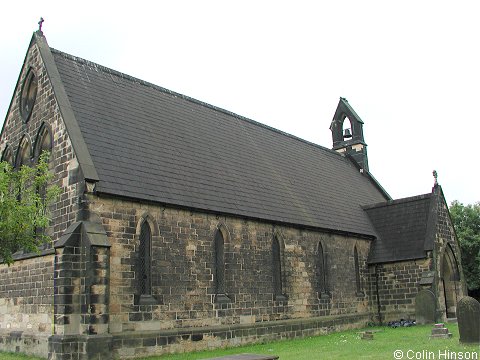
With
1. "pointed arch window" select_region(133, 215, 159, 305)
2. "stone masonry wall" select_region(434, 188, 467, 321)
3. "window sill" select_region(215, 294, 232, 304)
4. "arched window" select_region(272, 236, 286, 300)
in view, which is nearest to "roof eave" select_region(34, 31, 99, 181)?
"pointed arch window" select_region(133, 215, 159, 305)

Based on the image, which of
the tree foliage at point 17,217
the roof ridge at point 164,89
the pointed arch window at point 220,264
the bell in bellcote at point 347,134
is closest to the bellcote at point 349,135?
the bell in bellcote at point 347,134

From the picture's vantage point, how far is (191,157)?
21688 millimetres

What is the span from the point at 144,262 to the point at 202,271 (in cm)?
246

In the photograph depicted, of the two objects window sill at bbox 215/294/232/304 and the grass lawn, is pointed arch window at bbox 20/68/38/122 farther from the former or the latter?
window sill at bbox 215/294/232/304

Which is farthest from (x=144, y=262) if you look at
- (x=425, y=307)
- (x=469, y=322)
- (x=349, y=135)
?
(x=349, y=135)

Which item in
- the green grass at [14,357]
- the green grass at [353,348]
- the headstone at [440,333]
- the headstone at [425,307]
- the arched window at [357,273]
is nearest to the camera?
the green grass at [353,348]

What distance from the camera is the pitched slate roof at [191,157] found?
60.3 ft

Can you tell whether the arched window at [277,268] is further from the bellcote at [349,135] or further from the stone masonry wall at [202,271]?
the bellcote at [349,135]

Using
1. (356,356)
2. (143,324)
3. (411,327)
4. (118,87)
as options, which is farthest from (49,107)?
(411,327)

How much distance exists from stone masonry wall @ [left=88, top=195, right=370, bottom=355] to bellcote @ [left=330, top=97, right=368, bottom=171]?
45.8 feet

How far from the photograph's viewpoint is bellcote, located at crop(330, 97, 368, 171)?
3812 centimetres

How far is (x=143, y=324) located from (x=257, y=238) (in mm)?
6344

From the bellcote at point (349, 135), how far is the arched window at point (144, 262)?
23.0 meters

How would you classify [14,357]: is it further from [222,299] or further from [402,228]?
[402,228]
